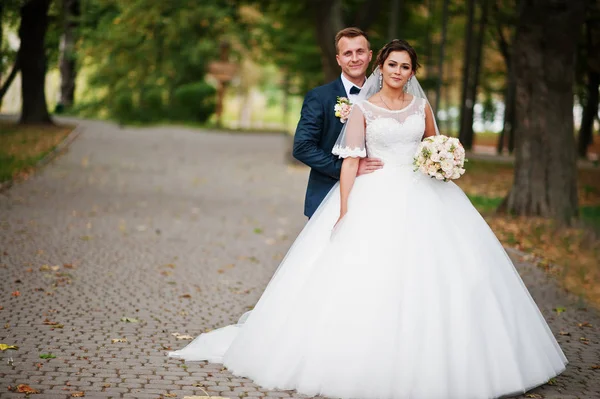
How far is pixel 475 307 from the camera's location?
5.35 metres

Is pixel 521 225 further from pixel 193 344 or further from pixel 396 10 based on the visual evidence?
pixel 396 10

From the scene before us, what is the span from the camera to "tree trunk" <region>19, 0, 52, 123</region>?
30656 mm

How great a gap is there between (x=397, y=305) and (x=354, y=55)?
1.90 m

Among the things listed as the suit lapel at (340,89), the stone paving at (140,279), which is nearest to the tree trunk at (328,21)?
the stone paving at (140,279)

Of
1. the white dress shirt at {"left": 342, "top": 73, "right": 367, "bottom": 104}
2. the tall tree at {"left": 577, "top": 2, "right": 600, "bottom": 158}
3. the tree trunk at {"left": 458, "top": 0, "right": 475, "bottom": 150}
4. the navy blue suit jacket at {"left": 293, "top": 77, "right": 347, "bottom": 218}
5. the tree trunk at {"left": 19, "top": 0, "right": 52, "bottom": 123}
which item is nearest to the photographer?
the navy blue suit jacket at {"left": 293, "top": 77, "right": 347, "bottom": 218}

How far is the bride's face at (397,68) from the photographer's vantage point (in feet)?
18.7

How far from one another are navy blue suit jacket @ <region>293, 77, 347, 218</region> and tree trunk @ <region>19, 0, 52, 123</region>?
26.8m

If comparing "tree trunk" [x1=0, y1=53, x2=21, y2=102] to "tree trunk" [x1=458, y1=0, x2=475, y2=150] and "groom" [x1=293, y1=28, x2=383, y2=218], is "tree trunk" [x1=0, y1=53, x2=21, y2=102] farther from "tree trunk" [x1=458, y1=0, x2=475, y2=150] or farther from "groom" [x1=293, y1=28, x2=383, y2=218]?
"groom" [x1=293, y1=28, x2=383, y2=218]

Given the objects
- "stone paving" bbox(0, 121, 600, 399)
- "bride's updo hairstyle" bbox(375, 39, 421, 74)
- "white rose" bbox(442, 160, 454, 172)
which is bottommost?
"stone paving" bbox(0, 121, 600, 399)

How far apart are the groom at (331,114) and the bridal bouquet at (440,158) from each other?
359 millimetres

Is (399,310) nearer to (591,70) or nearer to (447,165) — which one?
(447,165)

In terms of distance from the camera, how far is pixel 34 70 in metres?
31.4

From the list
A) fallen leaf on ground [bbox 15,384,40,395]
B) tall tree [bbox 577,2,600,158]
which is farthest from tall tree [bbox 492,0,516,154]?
fallen leaf on ground [bbox 15,384,40,395]

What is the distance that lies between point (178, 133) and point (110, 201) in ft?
61.5
